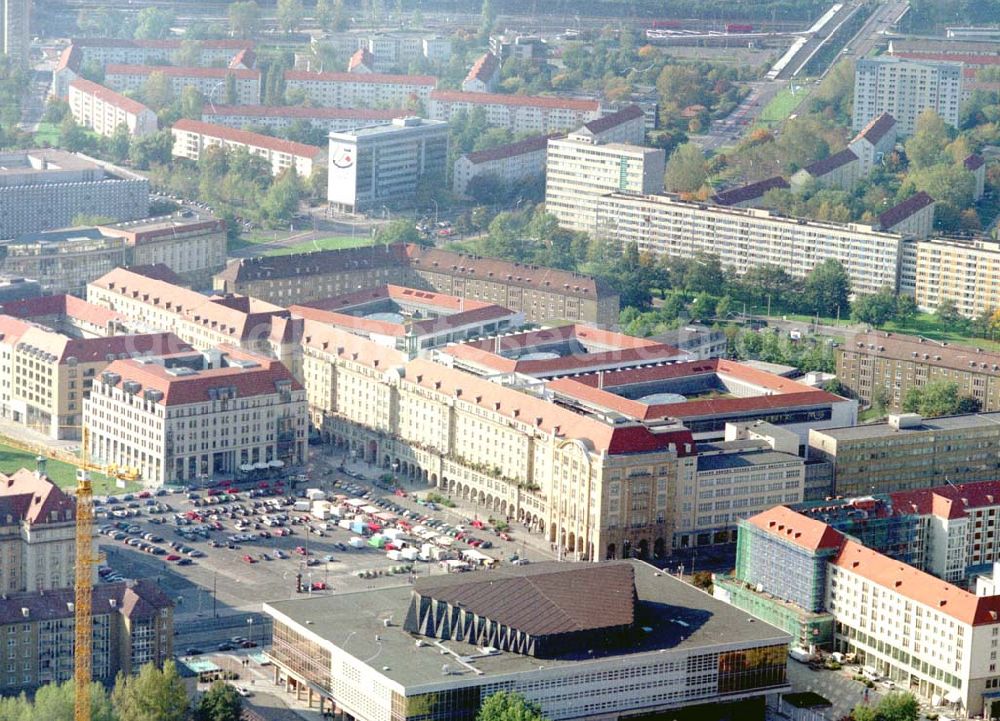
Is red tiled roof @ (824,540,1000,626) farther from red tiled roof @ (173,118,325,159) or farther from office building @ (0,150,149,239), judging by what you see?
red tiled roof @ (173,118,325,159)

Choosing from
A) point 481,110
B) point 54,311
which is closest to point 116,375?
point 54,311

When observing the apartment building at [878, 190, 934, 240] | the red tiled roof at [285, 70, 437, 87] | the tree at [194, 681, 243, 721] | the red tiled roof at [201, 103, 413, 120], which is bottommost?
the tree at [194, 681, 243, 721]

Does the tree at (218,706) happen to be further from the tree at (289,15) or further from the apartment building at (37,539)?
the tree at (289,15)

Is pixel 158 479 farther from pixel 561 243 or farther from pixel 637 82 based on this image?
pixel 637 82

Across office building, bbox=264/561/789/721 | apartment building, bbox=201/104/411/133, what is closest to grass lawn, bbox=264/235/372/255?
apartment building, bbox=201/104/411/133

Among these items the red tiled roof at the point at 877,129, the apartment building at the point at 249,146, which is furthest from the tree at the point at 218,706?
the red tiled roof at the point at 877,129

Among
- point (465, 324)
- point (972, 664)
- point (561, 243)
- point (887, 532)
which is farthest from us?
point (561, 243)

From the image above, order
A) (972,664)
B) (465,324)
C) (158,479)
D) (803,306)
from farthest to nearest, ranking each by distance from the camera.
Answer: (803,306)
(465,324)
(158,479)
(972,664)

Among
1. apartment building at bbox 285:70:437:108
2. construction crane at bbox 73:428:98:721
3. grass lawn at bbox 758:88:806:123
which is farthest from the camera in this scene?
apartment building at bbox 285:70:437:108
